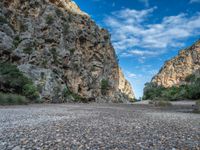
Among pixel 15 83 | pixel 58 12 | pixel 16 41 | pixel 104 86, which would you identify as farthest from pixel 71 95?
pixel 58 12

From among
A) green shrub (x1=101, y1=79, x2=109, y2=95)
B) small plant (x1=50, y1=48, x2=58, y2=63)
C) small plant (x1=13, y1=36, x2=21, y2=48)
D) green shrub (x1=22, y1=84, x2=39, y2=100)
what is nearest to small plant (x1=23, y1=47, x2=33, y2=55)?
small plant (x1=13, y1=36, x2=21, y2=48)

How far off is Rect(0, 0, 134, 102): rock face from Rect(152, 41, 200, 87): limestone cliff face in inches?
3451

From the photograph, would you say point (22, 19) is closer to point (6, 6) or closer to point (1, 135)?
point (6, 6)

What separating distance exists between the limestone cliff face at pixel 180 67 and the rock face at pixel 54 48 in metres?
87.7

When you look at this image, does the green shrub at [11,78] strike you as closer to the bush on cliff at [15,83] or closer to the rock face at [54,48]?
the bush on cliff at [15,83]

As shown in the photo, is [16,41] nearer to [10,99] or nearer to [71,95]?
[71,95]

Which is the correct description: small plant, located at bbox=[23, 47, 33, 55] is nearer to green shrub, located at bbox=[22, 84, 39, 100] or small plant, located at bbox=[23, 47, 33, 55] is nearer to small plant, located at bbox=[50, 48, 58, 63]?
small plant, located at bbox=[50, 48, 58, 63]

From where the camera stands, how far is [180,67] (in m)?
156

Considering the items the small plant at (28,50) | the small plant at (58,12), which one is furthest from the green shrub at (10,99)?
the small plant at (58,12)

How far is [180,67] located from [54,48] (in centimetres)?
12246

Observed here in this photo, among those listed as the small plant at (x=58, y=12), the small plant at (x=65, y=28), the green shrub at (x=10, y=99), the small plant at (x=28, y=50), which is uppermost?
the small plant at (x=58, y=12)

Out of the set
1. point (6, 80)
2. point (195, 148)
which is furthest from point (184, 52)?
point (195, 148)

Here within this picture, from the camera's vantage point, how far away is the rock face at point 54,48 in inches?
1809

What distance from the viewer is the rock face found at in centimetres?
4594
